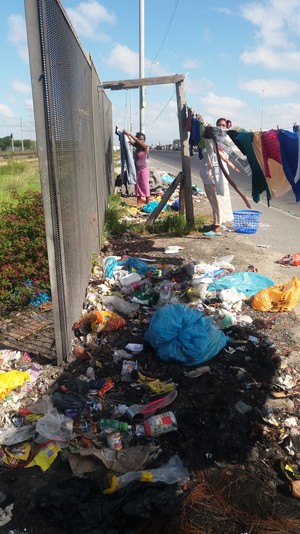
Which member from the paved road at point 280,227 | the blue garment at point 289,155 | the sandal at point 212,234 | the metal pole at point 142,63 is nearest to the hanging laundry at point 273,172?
the blue garment at point 289,155

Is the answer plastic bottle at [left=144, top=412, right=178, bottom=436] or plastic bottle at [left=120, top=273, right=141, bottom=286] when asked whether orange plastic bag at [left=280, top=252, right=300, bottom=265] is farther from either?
plastic bottle at [left=144, top=412, right=178, bottom=436]

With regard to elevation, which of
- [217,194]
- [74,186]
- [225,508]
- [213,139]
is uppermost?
[213,139]

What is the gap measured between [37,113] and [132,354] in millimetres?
2092

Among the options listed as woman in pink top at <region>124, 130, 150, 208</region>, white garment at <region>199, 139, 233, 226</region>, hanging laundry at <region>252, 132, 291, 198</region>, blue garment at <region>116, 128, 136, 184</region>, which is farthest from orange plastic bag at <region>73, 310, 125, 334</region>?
blue garment at <region>116, 128, 136, 184</region>

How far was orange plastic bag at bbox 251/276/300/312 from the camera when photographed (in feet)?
14.4

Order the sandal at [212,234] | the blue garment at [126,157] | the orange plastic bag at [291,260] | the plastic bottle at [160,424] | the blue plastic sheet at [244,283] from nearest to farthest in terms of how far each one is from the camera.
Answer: the plastic bottle at [160,424]
the blue plastic sheet at [244,283]
the orange plastic bag at [291,260]
the sandal at [212,234]
the blue garment at [126,157]

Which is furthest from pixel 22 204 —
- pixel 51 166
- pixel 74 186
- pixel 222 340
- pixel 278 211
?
pixel 278 211

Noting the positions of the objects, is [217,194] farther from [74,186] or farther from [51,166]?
[51,166]

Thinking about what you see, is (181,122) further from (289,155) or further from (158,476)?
(158,476)

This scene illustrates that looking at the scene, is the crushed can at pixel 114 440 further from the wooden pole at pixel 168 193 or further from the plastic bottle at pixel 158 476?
the wooden pole at pixel 168 193

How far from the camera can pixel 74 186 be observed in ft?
11.9

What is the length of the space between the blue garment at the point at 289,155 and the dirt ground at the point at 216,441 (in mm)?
1492

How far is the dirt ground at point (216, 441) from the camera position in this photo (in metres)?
2.02

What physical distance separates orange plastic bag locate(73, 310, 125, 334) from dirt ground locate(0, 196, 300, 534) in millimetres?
77
